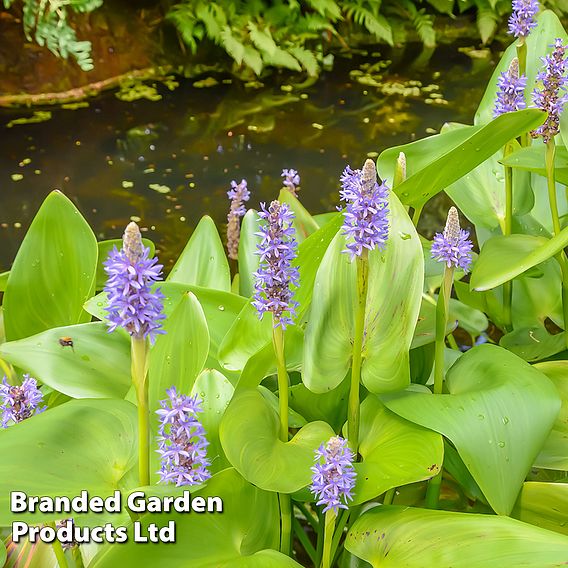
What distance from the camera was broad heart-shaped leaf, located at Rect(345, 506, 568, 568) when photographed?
2.75 feet

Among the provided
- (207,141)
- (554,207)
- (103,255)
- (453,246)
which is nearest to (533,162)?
(554,207)

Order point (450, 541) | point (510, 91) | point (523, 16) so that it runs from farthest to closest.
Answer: point (523, 16) < point (510, 91) < point (450, 541)

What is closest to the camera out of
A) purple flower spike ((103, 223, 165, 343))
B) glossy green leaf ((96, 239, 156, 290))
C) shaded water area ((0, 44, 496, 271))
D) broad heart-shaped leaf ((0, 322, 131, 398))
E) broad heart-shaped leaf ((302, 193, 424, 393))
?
purple flower spike ((103, 223, 165, 343))

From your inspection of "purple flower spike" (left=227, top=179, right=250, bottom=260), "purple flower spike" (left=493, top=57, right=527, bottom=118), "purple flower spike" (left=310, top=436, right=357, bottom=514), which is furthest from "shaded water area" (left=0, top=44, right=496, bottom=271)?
"purple flower spike" (left=310, top=436, right=357, bottom=514)

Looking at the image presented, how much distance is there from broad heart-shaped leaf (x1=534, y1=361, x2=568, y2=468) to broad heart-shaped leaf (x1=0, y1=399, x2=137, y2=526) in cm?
61

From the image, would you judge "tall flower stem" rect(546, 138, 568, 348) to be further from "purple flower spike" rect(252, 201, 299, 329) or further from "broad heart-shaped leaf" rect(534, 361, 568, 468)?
"purple flower spike" rect(252, 201, 299, 329)

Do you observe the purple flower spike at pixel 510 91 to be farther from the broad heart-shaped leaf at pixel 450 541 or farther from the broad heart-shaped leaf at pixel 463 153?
the broad heart-shaped leaf at pixel 450 541

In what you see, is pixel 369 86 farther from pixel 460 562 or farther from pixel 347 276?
pixel 460 562

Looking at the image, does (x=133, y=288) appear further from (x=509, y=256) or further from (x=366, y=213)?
(x=509, y=256)

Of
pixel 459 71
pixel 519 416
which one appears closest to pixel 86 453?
pixel 519 416

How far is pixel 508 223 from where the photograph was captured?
61.8 inches

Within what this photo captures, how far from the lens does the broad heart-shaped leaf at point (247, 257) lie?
4.99 feet

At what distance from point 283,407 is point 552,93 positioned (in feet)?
2.36

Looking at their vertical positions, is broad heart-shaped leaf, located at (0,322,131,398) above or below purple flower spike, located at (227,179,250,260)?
below
